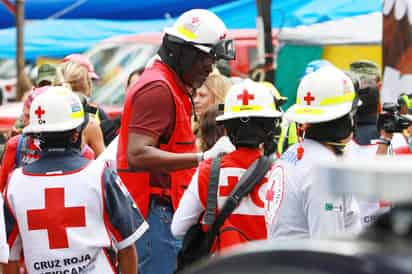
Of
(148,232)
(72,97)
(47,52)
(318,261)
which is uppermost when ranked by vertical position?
(318,261)

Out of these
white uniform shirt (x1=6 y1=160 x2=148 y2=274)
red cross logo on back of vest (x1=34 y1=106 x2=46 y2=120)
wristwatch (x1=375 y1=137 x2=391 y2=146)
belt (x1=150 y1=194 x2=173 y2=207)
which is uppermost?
red cross logo on back of vest (x1=34 y1=106 x2=46 y2=120)

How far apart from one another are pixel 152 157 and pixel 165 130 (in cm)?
21

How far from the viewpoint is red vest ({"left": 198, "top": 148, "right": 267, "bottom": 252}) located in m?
5.22

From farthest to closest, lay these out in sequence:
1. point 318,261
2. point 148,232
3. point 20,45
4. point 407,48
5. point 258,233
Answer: point 20,45 < point 407,48 < point 148,232 < point 258,233 < point 318,261

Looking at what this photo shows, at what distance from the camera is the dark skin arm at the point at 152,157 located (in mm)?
5859

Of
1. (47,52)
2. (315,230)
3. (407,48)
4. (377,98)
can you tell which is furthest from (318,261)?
(47,52)

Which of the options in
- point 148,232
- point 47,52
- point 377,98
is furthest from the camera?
point 47,52

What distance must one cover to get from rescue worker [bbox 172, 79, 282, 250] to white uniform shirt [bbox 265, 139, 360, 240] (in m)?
0.24

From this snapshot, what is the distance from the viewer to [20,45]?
707 inches

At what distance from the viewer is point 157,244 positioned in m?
6.08

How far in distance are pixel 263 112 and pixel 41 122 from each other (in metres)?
1.04

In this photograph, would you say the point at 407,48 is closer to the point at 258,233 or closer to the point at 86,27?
the point at 258,233

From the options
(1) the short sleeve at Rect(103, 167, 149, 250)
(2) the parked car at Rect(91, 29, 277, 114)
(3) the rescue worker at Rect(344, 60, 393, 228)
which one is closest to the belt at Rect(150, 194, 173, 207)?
(1) the short sleeve at Rect(103, 167, 149, 250)

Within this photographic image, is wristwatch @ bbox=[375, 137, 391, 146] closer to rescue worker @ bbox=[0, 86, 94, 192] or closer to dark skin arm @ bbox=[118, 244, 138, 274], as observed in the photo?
rescue worker @ bbox=[0, 86, 94, 192]
